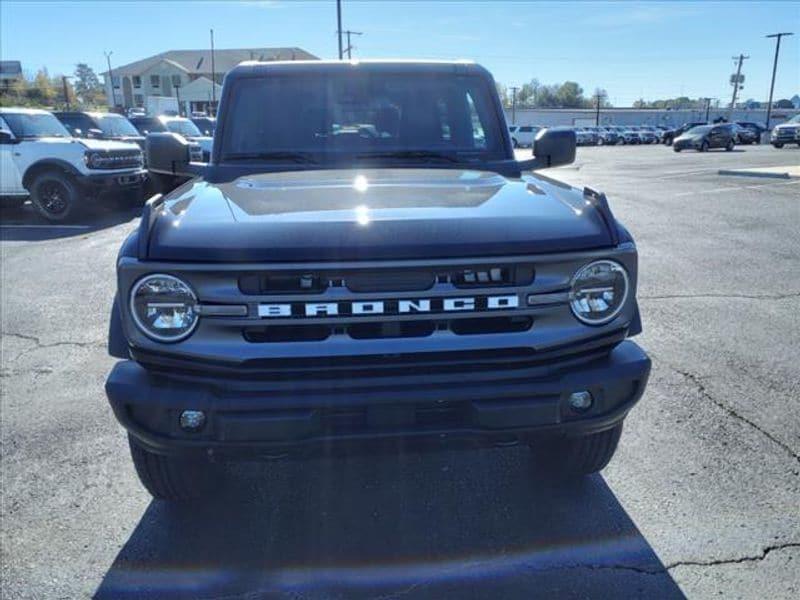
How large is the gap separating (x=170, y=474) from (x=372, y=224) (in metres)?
1.42

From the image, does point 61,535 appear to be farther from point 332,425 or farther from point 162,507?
point 332,425

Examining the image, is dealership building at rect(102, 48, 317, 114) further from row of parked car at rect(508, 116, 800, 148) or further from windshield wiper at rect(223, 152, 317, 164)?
windshield wiper at rect(223, 152, 317, 164)

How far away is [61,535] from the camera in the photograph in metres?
2.95

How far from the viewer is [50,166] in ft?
38.2

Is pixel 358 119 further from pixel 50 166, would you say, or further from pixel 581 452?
pixel 50 166

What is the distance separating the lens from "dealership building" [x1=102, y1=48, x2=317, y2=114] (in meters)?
77.5

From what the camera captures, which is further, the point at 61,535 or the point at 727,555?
the point at 61,535

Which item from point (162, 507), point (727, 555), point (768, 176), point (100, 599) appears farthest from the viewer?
point (768, 176)

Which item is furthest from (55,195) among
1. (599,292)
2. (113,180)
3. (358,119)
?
(599,292)

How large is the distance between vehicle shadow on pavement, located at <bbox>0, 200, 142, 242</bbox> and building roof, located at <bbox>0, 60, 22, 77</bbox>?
6655 cm

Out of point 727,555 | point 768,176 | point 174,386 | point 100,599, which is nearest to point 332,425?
point 174,386

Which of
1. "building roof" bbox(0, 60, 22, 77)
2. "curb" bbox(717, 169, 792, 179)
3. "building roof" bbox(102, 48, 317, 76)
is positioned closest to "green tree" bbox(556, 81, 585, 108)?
"building roof" bbox(102, 48, 317, 76)

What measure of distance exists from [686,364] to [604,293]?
8.88 feet

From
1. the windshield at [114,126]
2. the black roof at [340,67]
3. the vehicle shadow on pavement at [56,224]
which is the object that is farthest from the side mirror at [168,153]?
the windshield at [114,126]
